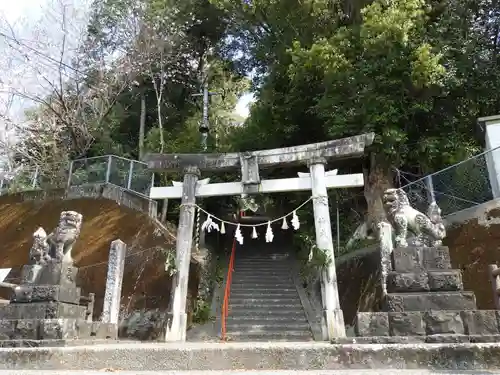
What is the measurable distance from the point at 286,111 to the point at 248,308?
6.49 meters

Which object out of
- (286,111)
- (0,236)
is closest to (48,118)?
(0,236)

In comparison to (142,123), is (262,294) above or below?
below

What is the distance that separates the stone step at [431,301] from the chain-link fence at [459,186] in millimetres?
4845

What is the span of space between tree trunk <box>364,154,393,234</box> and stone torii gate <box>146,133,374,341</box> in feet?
6.59

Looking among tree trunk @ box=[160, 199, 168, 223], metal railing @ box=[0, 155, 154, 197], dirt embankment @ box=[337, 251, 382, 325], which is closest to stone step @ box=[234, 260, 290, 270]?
tree trunk @ box=[160, 199, 168, 223]

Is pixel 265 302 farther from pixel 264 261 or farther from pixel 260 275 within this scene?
pixel 264 261

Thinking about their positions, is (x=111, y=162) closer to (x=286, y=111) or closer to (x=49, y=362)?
(x=286, y=111)

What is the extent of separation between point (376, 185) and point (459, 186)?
91.2 inches

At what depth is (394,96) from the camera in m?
11.0

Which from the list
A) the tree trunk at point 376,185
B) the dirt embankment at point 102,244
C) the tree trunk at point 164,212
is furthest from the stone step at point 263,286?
the tree trunk at point 376,185

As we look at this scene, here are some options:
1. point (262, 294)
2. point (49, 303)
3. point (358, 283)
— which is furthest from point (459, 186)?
point (49, 303)

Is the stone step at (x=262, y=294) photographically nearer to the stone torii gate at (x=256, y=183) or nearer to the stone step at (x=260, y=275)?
the stone step at (x=260, y=275)

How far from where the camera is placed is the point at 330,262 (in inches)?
357

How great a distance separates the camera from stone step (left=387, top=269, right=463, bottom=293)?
5.51 m
